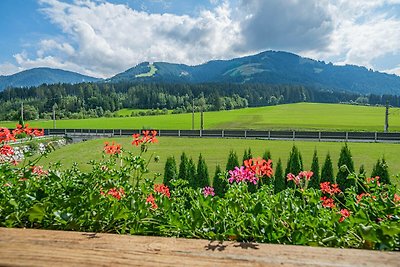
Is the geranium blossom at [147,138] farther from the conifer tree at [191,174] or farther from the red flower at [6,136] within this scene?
the conifer tree at [191,174]

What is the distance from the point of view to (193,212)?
55.9 inches

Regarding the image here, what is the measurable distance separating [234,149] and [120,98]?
258 ft

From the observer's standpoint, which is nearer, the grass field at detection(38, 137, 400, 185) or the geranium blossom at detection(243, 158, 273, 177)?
the geranium blossom at detection(243, 158, 273, 177)

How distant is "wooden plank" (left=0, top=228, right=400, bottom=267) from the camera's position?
104cm

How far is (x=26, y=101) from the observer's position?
90.8 m

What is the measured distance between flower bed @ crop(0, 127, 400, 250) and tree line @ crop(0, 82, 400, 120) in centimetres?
7678

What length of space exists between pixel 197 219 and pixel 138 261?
0.38m

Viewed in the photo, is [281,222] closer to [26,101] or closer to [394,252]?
[394,252]

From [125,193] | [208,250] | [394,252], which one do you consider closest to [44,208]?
[125,193]

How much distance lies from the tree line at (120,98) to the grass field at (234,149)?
4468 cm

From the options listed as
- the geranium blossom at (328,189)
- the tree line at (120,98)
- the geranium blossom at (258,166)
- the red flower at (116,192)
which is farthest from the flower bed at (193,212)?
the tree line at (120,98)

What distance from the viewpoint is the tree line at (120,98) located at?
287 feet

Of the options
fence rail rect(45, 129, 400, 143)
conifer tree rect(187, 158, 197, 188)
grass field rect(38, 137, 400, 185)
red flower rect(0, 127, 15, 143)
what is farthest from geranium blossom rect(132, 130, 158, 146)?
fence rail rect(45, 129, 400, 143)

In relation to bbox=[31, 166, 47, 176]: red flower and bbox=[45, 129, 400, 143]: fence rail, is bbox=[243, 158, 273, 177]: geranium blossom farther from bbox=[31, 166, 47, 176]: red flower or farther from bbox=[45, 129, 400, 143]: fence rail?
bbox=[45, 129, 400, 143]: fence rail
